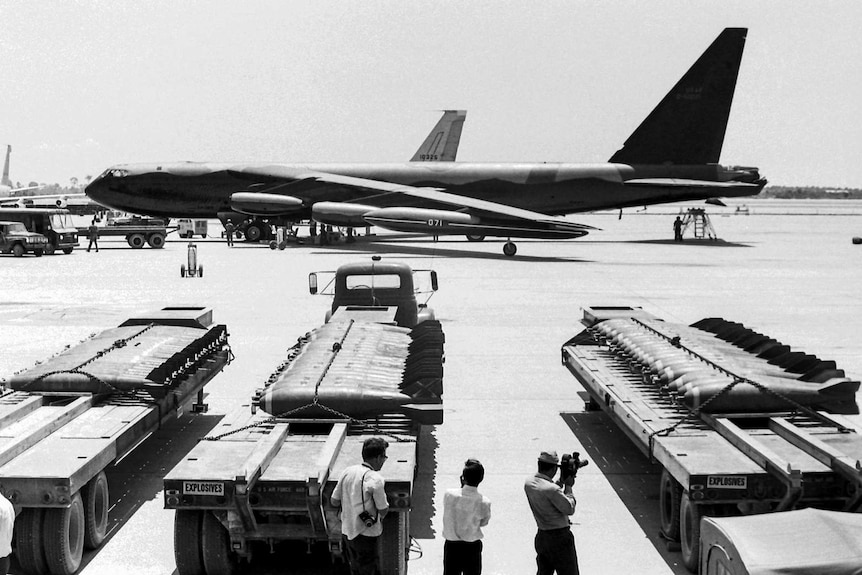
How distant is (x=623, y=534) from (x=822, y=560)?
380 centimetres

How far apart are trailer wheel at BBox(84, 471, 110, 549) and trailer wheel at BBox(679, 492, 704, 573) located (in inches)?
Answer: 199

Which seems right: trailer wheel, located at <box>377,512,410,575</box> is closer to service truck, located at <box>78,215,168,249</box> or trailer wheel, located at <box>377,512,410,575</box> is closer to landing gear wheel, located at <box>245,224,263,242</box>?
service truck, located at <box>78,215,168,249</box>

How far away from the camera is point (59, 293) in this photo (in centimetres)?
2653

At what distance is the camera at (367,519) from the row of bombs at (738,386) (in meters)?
4.08

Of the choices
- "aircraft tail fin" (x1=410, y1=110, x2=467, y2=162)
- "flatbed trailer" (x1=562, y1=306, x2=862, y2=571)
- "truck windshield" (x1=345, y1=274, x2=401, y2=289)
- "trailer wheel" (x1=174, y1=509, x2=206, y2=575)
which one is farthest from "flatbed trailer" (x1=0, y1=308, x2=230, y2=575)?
"aircraft tail fin" (x1=410, y1=110, x2=467, y2=162)

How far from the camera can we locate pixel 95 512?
8547 mm

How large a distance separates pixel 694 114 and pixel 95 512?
43.5m

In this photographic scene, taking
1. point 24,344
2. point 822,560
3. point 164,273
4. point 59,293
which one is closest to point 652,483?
point 822,560

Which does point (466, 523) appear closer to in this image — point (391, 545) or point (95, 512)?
point (391, 545)

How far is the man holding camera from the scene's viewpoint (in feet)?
22.0

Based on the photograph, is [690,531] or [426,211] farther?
[426,211]

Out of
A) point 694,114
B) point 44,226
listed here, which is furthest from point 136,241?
point 694,114

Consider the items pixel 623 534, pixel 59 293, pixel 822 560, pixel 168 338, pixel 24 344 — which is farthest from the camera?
pixel 59 293

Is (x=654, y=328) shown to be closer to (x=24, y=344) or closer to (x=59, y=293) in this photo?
(x=24, y=344)
